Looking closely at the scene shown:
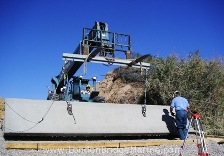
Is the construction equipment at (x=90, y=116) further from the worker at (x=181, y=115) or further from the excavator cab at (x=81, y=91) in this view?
the excavator cab at (x=81, y=91)

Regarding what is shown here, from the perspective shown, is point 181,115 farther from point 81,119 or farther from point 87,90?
point 87,90

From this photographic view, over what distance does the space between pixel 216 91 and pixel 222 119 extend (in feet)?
5.77

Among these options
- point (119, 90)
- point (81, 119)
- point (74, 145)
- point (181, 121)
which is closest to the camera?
point (74, 145)

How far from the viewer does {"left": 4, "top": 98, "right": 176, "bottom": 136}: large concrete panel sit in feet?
23.6

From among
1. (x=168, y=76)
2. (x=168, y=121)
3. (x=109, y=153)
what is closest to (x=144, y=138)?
(x=168, y=121)

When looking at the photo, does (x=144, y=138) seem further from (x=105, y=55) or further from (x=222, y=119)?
(x=222, y=119)

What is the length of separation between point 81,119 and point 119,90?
13.7 meters

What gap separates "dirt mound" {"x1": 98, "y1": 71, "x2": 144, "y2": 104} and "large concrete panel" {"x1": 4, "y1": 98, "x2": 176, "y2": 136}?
763cm

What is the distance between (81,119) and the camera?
26.3ft

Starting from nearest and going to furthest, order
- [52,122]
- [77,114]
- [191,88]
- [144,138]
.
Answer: [52,122], [77,114], [144,138], [191,88]

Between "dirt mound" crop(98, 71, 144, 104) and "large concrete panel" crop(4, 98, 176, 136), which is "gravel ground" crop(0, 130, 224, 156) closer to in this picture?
"large concrete panel" crop(4, 98, 176, 136)

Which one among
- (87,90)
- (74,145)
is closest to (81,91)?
(87,90)

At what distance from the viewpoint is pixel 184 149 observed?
22.9 feet

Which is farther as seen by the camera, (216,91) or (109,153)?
(216,91)
